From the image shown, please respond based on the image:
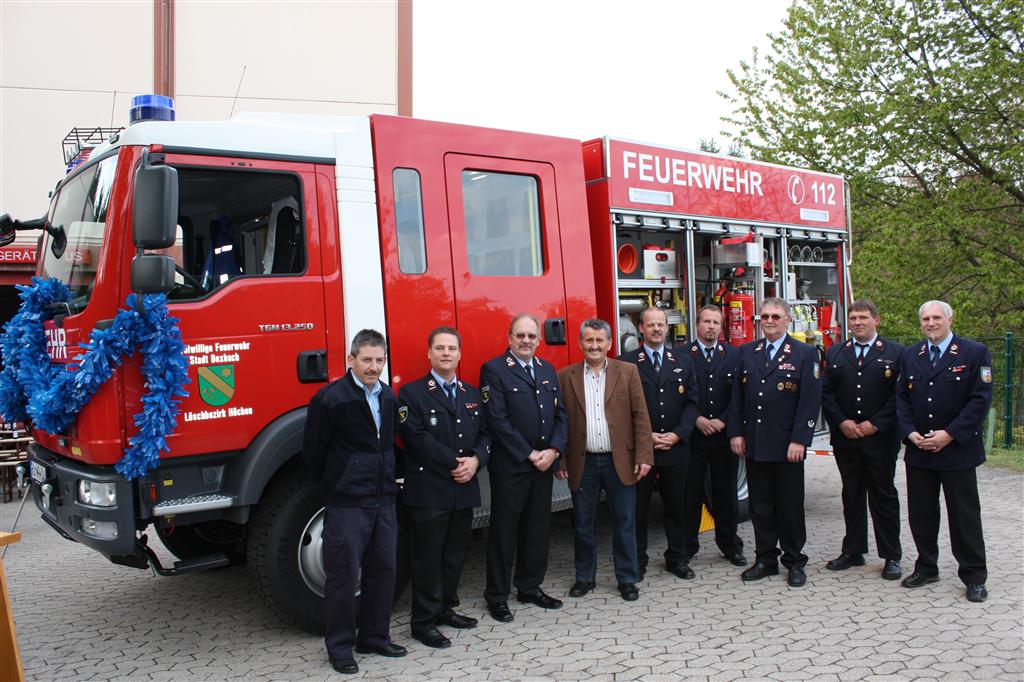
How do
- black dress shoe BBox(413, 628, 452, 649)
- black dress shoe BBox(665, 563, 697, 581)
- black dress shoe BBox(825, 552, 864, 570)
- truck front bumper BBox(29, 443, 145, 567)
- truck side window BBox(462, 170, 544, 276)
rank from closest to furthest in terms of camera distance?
truck front bumper BBox(29, 443, 145, 567)
black dress shoe BBox(413, 628, 452, 649)
truck side window BBox(462, 170, 544, 276)
black dress shoe BBox(665, 563, 697, 581)
black dress shoe BBox(825, 552, 864, 570)

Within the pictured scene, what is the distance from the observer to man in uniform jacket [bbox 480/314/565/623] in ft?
16.3

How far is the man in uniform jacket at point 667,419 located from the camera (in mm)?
5637

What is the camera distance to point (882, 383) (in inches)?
222

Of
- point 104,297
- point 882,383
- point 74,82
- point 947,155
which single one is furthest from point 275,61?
point 947,155

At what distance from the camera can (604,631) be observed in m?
4.77

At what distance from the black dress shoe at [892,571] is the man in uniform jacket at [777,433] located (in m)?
0.52

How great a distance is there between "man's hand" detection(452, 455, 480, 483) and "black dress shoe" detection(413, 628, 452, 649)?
0.84 m

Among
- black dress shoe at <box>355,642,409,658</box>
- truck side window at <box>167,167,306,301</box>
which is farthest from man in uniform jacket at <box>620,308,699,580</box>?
truck side window at <box>167,167,306,301</box>

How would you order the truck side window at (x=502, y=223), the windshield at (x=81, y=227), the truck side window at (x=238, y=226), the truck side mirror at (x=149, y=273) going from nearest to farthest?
the truck side mirror at (x=149, y=273) < the windshield at (x=81, y=227) < the truck side window at (x=238, y=226) < the truck side window at (x=502, y=223)

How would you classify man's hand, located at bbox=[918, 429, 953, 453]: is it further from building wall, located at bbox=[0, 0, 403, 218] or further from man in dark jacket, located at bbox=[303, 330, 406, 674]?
building wall, located at bbox=[0, 0, 403, 218]

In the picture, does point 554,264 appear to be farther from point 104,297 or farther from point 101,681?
point 101,681

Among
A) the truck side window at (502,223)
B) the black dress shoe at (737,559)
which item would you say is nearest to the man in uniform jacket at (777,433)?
the black dress shoe at (737,559)

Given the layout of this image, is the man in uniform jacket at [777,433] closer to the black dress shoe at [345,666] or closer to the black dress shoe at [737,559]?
the black dress shoe at [737,559]

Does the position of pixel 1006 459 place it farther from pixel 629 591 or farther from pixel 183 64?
pixel 183 64
